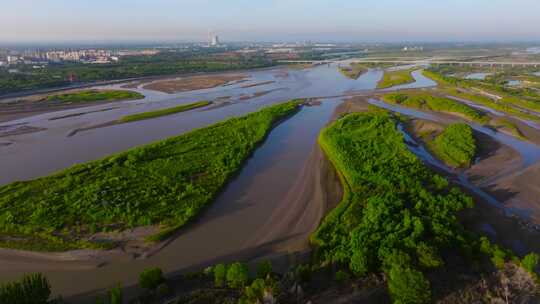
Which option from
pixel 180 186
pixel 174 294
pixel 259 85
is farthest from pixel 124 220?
pixel 259 85

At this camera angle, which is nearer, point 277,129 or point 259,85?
point 277,129

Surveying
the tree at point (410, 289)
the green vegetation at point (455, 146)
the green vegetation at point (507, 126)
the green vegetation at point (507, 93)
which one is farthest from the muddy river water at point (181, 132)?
the green vegetation at point (507, 93)

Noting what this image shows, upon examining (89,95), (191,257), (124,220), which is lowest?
(191,257)

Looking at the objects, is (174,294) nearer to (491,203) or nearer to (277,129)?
(491,203)

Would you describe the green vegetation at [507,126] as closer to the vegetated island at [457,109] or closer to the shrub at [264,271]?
the vegetated island at [457,109]

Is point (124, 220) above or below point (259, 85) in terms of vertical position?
below

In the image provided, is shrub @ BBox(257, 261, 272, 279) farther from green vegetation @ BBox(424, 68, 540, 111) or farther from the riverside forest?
green vegetation @ BBox(424, 68, 540, 111)

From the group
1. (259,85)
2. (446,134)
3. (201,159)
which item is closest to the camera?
(201,159)
